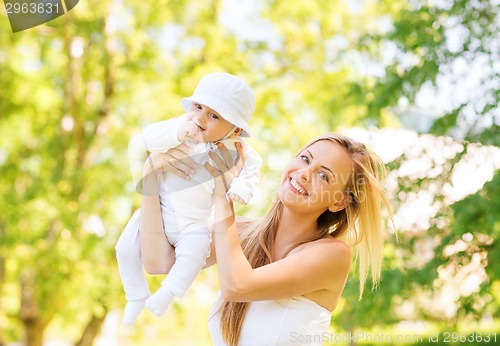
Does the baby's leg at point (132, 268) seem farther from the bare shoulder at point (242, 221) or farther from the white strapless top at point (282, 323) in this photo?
the bare shoulder at point (242, 221)

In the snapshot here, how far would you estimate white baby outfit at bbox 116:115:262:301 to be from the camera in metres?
1.76

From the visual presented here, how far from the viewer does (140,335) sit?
8867 millimetres

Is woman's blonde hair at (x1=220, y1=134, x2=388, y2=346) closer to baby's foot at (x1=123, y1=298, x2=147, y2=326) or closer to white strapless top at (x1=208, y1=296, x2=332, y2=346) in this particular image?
white strapless top at (x1=208, y1=296, x2=332, y2=346)

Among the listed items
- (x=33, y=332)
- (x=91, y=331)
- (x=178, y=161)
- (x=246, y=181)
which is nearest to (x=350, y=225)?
(x=246, y=181)

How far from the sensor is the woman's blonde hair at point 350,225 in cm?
203

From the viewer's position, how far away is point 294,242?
6.93 ft

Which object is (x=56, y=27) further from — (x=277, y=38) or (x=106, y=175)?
(x=277, y=38)

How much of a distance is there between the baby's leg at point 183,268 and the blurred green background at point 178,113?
3621 mm

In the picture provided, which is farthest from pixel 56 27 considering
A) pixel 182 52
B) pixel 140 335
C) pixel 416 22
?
pixel 416 22

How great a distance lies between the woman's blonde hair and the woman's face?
29 mm

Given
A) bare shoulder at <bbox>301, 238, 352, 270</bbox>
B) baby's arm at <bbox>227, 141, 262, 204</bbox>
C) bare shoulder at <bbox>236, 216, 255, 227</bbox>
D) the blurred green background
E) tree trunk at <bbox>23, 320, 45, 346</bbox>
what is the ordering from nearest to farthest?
baby's arm at <bbox>227, 141, 262, 204</bbox> < bare shoulder at <bbox>301, 238, 352, 270</bbox> < bare shoulder at <bbox>236, 216, 255, 227</bbox> < the blurred green background < tree trunk at <bbox>23, 320, 45, 346</bbox>

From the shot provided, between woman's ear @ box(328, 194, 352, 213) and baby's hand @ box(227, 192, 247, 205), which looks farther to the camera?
woman's ear @ box(328, 194, 352, 213)

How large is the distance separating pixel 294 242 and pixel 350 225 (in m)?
0.17

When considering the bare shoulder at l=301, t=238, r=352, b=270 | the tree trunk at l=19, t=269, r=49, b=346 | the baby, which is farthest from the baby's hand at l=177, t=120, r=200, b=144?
the tree trunk at l=19, t=269, r=49, b=346
